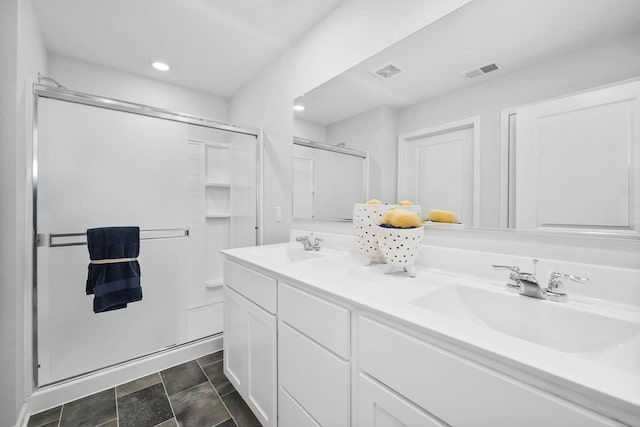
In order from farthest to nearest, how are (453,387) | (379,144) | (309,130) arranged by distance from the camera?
(309,130) < (379,144) < (453,387)

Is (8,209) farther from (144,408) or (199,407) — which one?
(199,407)

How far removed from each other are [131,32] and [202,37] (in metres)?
0.47

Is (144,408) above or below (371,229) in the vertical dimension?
below

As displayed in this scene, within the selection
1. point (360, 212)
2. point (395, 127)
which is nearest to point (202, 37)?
point (395, 127)

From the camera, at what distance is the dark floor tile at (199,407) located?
136cm

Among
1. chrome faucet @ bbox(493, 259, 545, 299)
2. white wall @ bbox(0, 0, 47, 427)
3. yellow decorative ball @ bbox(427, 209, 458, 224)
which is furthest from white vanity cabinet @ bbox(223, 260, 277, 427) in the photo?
white wall @ bbox(0, 0, 47, 427)

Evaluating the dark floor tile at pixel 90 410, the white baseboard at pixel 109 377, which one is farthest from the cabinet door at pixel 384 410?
the white baseboard at pixel 109 377

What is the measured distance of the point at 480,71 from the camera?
3.36ft

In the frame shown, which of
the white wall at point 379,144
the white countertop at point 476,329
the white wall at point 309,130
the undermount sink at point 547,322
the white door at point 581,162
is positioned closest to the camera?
the white countertop at point 476,329

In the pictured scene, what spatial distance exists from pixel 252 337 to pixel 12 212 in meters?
1.30

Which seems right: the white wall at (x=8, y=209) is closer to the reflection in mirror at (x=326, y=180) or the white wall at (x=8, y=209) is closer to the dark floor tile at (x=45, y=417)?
the dark floor tile at (x=45, y=417)

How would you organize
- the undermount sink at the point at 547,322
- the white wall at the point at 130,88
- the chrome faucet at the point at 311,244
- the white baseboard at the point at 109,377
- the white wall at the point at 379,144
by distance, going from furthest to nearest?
1. the white wall at the point at 130,88
2. the chrome faucet at the point at 311,244
3. the white baseboard at the point at 109,377
4. the white wall at the point at 379,144
5. the undermount sink at the point at 547,322

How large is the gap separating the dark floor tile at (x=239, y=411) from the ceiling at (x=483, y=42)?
5.70 feet

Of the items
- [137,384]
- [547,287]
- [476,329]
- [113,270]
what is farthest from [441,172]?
[137,384]
